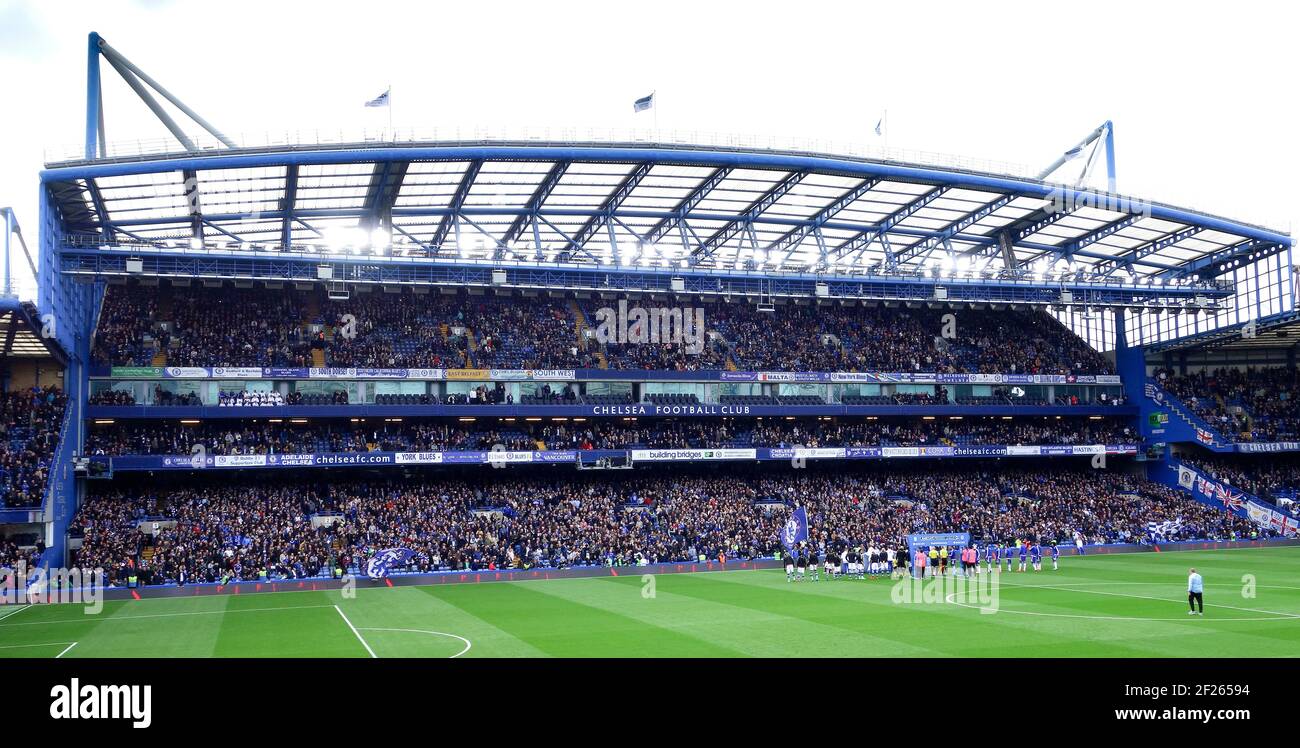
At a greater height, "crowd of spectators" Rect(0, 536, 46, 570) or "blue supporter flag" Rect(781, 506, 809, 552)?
"crowd of spectators" Rect(0, 536, 46, 570)

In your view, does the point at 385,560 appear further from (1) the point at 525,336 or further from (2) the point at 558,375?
(1) the point at 525,336

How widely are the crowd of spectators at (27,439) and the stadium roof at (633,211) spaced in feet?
26.6

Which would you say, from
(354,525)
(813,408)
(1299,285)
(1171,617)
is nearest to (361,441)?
(354,525)

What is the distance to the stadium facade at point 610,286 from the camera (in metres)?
49.1

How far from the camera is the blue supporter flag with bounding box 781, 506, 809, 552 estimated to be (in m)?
49.5

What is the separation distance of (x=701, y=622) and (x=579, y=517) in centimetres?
2554

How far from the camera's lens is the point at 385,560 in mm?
43938

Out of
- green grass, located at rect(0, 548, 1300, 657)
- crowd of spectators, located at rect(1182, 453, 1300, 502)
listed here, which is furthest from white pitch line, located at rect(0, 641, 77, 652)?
crowd of spectators, located at rect(1182, 453, 1300, 502)

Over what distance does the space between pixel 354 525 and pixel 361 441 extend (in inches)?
283

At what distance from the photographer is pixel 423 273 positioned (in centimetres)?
5584

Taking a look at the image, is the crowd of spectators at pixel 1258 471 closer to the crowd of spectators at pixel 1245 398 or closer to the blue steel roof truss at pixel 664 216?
the crowd of spectators at pixel 1245 398

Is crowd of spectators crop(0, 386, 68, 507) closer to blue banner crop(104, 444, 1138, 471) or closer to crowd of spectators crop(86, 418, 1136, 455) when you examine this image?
crowd of spectators crop(86, 418, 1136, 455)

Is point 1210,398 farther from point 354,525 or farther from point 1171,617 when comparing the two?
point 354,525

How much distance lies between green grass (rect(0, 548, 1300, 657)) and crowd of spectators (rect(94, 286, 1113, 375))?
20.3m
